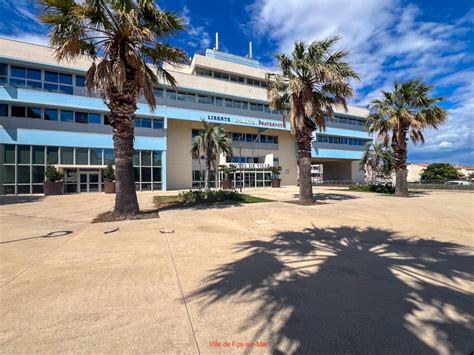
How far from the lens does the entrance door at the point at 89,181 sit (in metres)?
25.6

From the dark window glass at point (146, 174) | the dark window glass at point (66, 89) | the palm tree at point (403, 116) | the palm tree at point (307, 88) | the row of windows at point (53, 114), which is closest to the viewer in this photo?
the palm tree at point (307, 88)

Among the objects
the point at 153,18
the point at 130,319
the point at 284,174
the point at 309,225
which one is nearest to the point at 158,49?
the point at 153,18

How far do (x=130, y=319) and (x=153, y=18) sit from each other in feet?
36.1

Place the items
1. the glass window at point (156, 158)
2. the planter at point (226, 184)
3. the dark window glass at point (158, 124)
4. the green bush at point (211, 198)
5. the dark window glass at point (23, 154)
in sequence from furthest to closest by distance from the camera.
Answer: the planter at point (226, 184) → the dark window glass at point (158, 124) → the glass window at point (156, 158) → the dark window glass at point (23, 154) → the green bush at point (211, 198)

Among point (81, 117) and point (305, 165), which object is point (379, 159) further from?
point (81, 117)

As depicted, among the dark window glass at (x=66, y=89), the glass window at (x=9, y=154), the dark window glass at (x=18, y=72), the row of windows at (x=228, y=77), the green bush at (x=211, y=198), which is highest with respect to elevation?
the row of windows at (x=228, y=77)

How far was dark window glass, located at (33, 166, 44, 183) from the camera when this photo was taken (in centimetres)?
2355

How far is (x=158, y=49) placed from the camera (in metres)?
10.5

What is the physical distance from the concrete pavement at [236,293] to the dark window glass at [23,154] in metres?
20.6

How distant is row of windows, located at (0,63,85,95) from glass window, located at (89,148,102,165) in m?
6.31

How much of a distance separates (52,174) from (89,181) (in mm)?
4175

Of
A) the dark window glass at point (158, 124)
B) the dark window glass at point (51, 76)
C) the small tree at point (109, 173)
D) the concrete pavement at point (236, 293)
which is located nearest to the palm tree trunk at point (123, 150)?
the concrete pavement at point (236, 293)

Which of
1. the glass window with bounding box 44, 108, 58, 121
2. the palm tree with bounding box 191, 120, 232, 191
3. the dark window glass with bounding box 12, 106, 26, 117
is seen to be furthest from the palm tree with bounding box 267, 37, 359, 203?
the dark window glass with bounding box 12, 106, 26, 117

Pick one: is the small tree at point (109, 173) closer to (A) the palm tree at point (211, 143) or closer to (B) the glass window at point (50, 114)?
(B) the glass window at point (50, 114)
